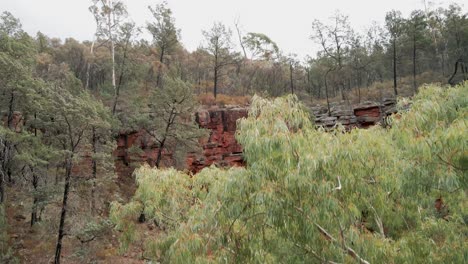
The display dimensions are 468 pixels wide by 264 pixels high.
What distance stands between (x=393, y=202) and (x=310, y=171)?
2967 mm

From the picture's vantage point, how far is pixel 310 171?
4.83 meters

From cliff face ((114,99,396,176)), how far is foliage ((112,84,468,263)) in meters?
19.1

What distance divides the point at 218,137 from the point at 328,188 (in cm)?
2204

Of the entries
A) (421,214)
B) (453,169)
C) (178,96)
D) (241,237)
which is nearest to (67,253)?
(178,96)

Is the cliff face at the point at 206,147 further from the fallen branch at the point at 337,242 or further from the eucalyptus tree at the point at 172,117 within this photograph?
the fallen branch at the point at 337,242

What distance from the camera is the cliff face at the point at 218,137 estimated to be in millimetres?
25406

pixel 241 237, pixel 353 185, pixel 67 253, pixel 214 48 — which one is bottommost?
pixel 67 253

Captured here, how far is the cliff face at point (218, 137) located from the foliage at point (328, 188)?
19150mm

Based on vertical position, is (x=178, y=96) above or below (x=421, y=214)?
above

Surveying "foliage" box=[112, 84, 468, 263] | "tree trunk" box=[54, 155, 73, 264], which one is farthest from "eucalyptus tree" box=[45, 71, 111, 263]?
"foliage" box=[112, 84, 468, 263]

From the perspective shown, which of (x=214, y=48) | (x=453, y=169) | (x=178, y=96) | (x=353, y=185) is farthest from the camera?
(x=214, y=48)

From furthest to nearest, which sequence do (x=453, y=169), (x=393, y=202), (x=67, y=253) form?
(x=67, y=253), (x=393, y=202), (x=453, y=169)

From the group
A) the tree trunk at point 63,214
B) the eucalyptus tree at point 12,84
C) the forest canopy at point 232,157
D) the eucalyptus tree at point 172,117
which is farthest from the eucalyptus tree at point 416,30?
the eucalyptus tree at point 12,84

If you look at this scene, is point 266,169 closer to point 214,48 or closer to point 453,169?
point 453,169
